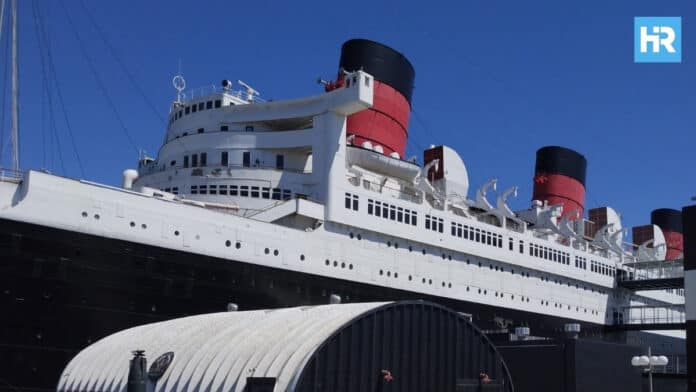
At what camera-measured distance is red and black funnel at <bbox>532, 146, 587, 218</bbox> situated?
181 ft

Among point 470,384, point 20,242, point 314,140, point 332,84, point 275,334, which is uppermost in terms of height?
point 332,84

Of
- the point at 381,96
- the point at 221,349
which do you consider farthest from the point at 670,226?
the point at 221,349

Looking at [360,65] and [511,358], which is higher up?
[360,65]

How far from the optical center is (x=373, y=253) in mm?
32875

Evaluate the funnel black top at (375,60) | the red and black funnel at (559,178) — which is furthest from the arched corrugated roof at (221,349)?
the red and black funnel at (559,178)

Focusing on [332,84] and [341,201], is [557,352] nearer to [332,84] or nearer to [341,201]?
[341,201]

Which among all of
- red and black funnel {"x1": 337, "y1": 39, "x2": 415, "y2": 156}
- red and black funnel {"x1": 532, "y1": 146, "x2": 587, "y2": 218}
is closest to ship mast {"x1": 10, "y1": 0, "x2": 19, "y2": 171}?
red and black funnel {"x1": 337, "y1": 39, "x2": 415, "y2": 156}

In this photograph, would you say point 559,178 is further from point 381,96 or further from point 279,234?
point 279,234

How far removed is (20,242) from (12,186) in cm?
180

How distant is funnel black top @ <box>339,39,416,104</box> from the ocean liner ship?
82 millimetres

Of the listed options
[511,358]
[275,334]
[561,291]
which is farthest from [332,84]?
[275,334]

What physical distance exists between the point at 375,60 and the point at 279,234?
13.7 metres

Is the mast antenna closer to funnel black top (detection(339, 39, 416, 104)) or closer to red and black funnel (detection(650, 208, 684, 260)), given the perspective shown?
funnel black top (detection(339, 39, 416, 104))

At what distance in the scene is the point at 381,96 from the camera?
38375 mm
